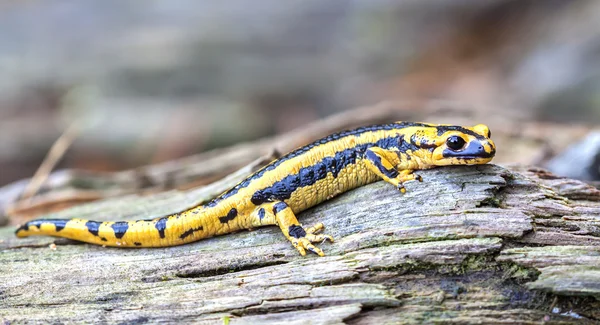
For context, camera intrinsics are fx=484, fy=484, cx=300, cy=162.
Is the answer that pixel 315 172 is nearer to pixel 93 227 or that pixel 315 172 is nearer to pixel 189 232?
pixel 189 232

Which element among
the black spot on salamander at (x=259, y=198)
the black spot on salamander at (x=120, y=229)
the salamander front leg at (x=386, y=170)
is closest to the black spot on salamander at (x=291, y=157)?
the black spot on salamander at (x=259, y=198)

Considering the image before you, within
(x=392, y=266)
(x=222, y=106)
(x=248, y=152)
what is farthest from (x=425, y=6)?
(x=392, y=266)

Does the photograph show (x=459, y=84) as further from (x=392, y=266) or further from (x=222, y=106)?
(x=392, y=266)

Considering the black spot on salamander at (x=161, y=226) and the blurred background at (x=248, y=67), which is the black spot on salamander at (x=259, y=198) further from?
the blurred background at (x=248, y=67)

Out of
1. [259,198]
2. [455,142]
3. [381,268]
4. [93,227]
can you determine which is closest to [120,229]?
[93,227]

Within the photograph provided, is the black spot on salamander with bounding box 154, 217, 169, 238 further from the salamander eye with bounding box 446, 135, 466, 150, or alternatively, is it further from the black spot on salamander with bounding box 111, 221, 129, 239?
the salamander eye with bounding box 446, 135, 466, 150

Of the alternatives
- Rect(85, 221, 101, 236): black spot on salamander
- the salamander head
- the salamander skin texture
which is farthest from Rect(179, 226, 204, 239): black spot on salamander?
the salamander head
